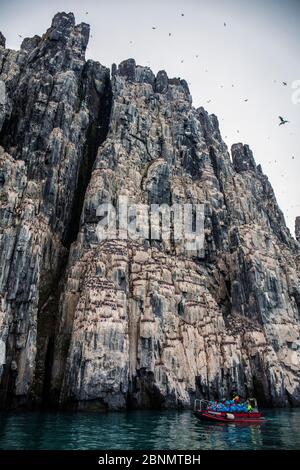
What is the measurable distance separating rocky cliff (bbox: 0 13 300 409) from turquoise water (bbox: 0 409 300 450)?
35.2 ft

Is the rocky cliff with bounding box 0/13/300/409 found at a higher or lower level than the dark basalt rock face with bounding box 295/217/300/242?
lower

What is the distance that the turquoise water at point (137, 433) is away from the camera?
28.9 metres

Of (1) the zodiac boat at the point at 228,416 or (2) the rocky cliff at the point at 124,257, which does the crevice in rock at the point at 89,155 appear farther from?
(1) the zodiac boat at the point at 228,416

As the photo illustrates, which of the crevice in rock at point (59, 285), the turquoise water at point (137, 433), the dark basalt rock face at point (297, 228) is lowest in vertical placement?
the turquoise water at point (137, 433)

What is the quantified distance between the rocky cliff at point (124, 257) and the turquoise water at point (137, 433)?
10.7 meters

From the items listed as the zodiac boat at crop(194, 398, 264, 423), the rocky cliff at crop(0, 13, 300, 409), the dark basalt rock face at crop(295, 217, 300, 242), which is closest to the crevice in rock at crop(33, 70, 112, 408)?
the rocky cliff at crop(0, 13, 300, 409)

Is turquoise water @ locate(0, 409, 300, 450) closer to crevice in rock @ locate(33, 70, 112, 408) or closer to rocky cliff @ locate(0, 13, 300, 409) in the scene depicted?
rocky cliff @ locate(0, 13, 300, 409)

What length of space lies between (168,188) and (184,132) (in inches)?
1062

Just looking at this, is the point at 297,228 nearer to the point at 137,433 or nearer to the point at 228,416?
the point at 228,416

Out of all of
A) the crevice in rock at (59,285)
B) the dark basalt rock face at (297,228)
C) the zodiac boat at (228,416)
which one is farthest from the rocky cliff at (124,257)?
the dark basalt rock face at (297,228)

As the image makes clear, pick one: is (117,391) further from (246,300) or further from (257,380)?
(246,300)

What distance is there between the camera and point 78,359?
54.2 metres

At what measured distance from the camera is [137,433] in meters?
33.9

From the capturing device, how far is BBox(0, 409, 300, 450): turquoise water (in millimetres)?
28938
